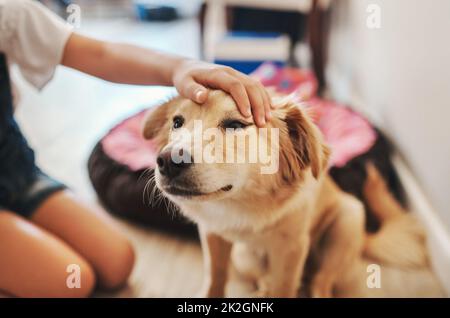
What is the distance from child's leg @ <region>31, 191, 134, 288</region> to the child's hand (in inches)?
23.9

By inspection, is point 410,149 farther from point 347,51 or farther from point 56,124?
point 56,124

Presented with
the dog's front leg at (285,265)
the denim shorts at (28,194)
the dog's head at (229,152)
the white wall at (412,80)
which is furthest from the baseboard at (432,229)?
the denim shorts at (28,194)

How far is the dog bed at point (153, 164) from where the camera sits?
1.48 m

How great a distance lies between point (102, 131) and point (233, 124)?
61.0 inches

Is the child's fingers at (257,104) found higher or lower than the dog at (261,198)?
higher

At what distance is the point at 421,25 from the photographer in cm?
141

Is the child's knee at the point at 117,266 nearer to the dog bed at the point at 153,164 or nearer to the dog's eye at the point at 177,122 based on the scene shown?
the dog bed at the point at 153,164

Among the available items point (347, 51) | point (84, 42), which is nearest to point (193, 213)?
point (84, 42)

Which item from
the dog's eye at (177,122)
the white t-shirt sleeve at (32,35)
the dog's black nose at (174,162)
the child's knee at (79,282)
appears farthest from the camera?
the child's knee at (79,282)

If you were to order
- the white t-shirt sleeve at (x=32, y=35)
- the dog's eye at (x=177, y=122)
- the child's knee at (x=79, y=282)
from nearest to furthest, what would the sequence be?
the dog's eye at (x=177, y=122) < the white t-shirt sleeve at (x=32, y=35) < the child's knee at (x=79, y=282)

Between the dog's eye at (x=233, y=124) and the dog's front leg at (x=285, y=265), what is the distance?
0.34m

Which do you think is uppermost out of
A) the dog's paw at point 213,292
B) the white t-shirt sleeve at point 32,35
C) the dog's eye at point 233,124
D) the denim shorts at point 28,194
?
the white t-shirt sleeve at point 32,35

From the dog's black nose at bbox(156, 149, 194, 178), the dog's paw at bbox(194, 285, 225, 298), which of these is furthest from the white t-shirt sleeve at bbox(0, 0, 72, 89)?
the dog's paw at bbox(194, 285, 225, 298)

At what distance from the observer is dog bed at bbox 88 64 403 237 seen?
1.48 metres
